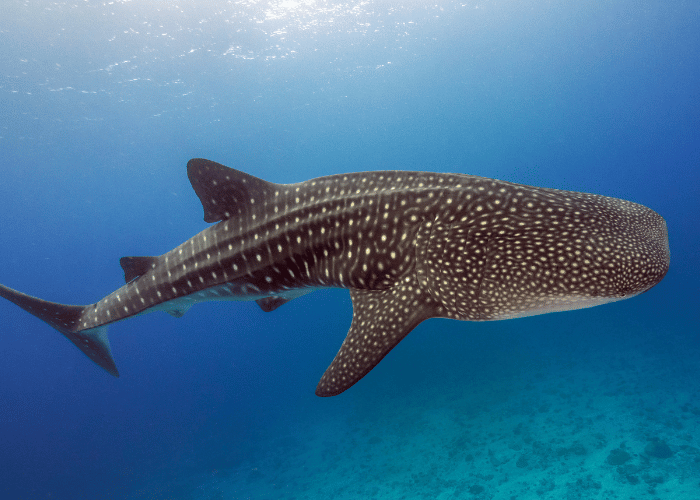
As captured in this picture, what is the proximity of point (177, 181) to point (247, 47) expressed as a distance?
100.0 ft

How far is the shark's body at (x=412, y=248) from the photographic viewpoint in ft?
7.43

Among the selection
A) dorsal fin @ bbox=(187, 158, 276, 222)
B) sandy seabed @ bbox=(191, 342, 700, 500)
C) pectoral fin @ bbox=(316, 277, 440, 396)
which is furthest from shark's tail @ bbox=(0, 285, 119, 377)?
sandy seabed @ bbox=(191, 342, 700, 500)

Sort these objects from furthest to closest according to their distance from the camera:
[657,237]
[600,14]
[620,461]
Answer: [600,14] < [620,461] < [657,237]

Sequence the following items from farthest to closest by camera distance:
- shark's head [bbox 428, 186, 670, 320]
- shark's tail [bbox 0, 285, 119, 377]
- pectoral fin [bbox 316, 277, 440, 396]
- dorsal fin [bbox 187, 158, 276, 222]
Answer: shark's tail [bbox 0, 285, 119, 377], dorsal fin [bbox 187, 158, 276, 222], pectoral fin [bbox 316, 277, 440, 396], shark's head [bbox 428, 186, 670, 320]

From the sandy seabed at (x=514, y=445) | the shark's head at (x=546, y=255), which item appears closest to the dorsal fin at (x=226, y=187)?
the shark's head at (x=546, y=255)

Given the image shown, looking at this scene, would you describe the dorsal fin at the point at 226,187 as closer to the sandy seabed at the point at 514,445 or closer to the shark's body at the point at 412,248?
the shark's body at the point at 412,248

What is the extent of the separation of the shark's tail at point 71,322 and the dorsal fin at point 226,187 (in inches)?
98.8

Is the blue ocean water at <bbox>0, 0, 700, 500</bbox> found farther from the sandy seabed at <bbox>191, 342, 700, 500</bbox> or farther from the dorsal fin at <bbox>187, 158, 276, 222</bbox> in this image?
the dorsal fin at <bbox>187, 158, 276, 222</bbox>

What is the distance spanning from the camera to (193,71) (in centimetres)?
2561

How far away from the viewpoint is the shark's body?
7.43ft

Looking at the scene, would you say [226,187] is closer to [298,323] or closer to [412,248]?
[412,248]

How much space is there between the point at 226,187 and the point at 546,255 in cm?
291

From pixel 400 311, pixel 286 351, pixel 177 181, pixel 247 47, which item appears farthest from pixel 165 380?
pixel 400 311

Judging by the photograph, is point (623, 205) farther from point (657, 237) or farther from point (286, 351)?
point (286, 351)
